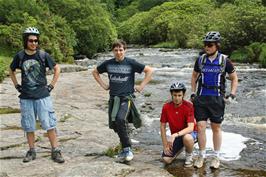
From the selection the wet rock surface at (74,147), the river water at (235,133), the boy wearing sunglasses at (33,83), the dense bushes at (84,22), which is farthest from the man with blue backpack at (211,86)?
the dense bushes at (84,22)

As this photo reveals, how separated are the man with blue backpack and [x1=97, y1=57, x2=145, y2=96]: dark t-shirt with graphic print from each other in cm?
106

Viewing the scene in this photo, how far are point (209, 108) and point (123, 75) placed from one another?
5.21 feet

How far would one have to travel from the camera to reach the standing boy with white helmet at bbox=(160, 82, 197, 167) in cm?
765

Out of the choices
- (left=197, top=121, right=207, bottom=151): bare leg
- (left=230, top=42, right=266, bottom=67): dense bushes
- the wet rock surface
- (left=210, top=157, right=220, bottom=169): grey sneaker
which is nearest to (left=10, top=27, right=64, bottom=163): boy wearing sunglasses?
the wet rock surface

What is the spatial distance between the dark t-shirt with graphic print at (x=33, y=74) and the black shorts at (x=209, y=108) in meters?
2.60

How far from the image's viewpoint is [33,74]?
24.8 ft

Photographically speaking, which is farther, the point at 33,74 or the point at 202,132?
the point at 202,132

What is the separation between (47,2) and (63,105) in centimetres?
2903

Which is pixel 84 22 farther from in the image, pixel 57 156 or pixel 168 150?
pixel 168 150

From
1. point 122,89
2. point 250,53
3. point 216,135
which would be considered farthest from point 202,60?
point 250,53

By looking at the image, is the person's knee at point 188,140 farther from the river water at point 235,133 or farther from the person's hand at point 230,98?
the person's hand at point 230,98

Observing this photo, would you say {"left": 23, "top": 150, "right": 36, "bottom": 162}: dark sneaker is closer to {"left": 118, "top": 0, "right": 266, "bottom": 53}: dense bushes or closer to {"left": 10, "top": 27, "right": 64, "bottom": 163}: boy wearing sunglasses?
{"left": 10, "top": 27, "right": 64, "bottom": 163}: boy wearing sunglasses

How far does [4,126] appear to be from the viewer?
34.2 feet

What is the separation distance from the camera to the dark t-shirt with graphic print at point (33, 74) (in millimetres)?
7539
